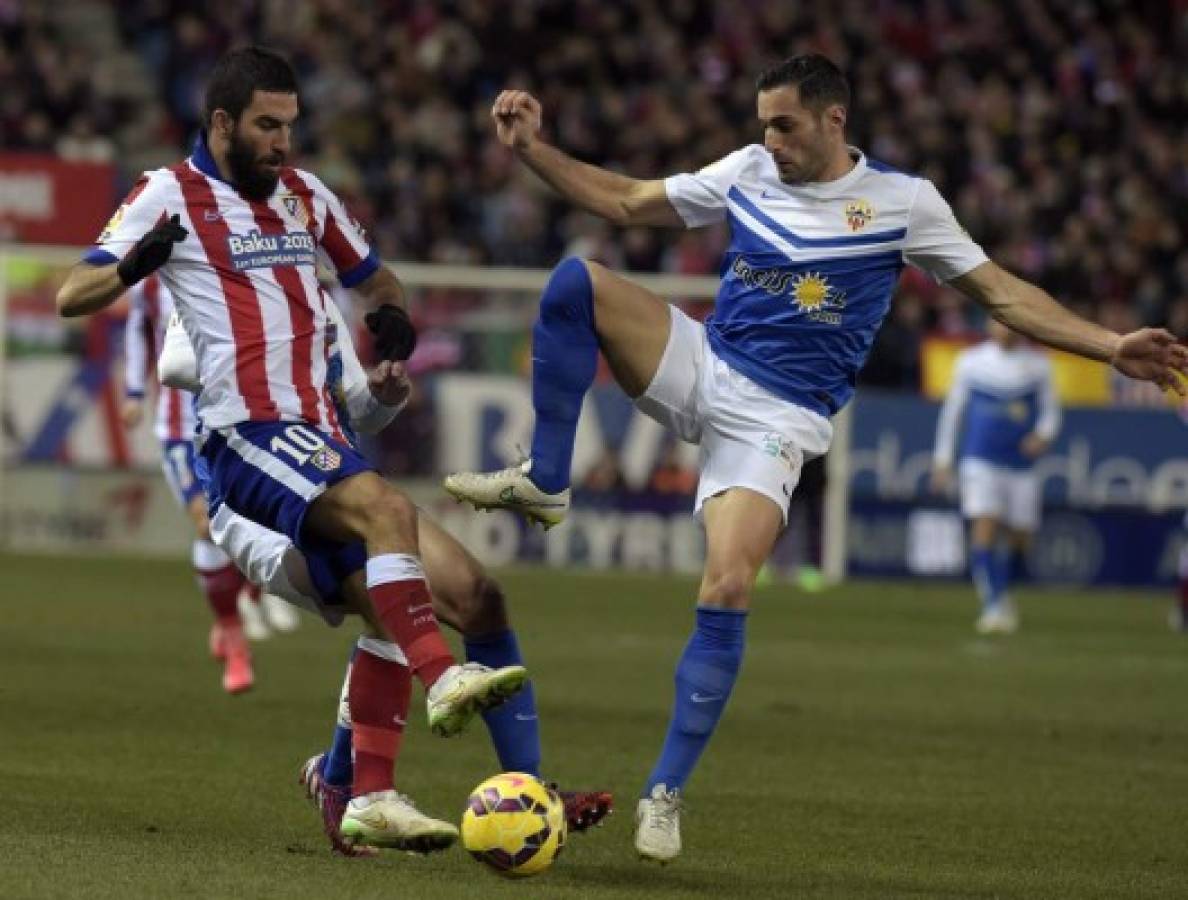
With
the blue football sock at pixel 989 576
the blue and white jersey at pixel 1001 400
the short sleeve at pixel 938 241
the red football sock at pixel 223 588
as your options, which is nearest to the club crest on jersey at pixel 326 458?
the short sleeve at pixel 938 241

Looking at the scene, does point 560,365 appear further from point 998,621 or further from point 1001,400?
point 1001,400

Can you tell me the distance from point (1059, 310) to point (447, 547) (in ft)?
6.83

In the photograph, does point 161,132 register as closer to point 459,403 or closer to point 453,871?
point 459,403

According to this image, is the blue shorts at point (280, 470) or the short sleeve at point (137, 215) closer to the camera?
the blue shorts at point (280, 470)

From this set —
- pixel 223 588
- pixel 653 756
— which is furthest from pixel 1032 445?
pixel 653 756

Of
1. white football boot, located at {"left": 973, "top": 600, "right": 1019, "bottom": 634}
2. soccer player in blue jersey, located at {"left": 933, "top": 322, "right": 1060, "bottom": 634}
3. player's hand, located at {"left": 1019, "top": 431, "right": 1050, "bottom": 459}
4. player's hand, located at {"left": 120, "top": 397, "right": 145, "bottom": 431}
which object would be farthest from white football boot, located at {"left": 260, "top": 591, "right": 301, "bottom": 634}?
player's hand, located at {"left": 1019, "top": 431, "right": 1050, "bottom": 459}

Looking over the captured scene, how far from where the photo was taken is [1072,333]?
8211mm

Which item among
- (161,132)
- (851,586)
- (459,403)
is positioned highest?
(161,132)

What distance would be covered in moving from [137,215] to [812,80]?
2152mm

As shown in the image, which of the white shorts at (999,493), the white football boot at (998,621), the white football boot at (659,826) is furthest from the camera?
the white shorts at (999,493)

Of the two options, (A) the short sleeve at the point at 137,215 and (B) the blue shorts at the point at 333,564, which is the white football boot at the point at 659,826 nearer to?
(B) the blue shorts at the point at 333,564

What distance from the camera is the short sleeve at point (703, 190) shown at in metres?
8.57

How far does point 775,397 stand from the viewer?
8367 millimetres

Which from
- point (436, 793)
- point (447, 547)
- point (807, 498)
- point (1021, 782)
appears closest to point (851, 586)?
point (807, 498)
